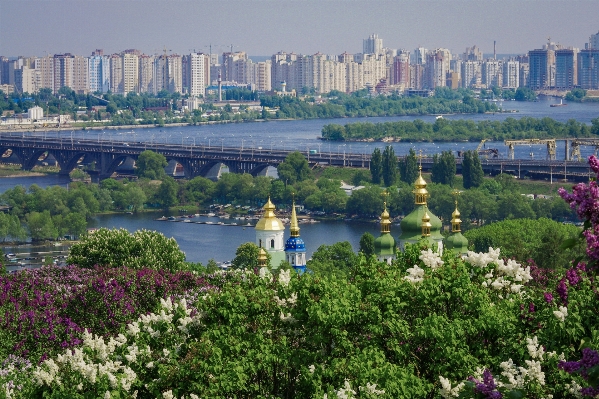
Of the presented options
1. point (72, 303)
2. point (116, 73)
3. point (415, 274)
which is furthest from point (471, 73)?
point (415, 274)

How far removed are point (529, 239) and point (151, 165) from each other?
21946 mm

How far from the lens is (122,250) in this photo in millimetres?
16422

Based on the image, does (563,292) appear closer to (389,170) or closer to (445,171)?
(445,171)

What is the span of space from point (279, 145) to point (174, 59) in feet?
197

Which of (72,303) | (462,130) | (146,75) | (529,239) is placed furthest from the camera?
(146,75)

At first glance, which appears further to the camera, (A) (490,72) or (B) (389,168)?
(A) (490,72)

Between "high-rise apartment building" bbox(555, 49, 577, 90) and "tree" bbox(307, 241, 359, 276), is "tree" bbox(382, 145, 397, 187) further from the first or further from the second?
"high-rise apartment building" bbox(555, 49, 577, 90)

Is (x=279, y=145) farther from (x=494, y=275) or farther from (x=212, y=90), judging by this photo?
(x=212, y=90)

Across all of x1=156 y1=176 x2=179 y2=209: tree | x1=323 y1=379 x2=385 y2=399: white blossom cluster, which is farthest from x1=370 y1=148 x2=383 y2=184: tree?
x1=323 y1=379 x2=385 y2=399: white blossom cluster

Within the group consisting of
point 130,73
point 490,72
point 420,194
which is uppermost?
point 490,72

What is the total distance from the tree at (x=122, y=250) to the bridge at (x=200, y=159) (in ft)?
68.6

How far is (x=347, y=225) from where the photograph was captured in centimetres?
3200

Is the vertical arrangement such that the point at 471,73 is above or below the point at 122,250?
above

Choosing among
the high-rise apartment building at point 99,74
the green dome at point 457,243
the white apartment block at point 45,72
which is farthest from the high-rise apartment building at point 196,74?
the green dome at point 457,243
